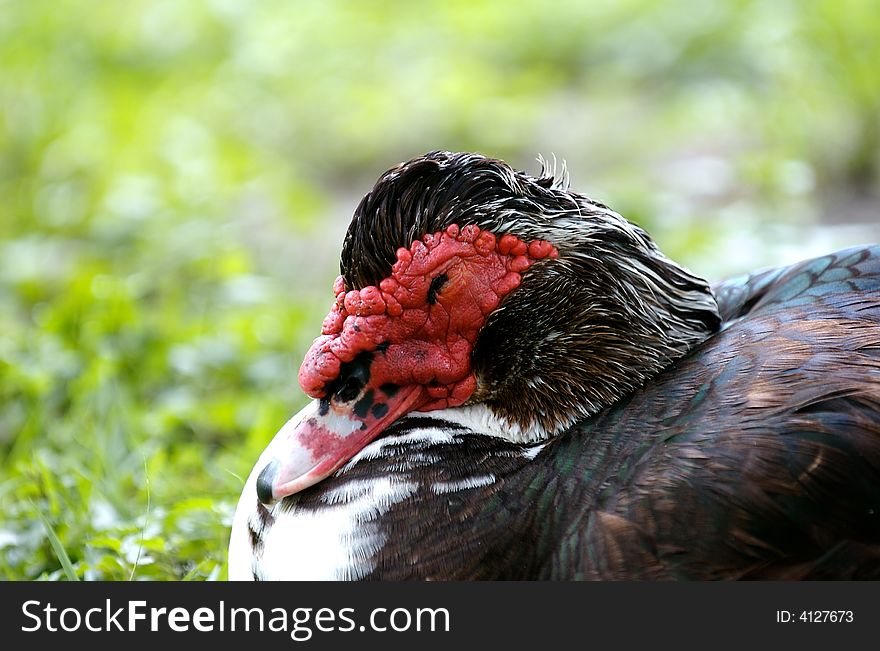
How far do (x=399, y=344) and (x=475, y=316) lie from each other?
0.19 metres

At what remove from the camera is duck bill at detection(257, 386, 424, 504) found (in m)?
2.70

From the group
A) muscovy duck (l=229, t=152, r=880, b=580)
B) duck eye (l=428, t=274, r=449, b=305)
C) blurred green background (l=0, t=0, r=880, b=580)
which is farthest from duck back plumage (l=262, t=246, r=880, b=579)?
blurred green background (l=0, t=0, r=880, b=580)

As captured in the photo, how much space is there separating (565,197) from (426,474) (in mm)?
735

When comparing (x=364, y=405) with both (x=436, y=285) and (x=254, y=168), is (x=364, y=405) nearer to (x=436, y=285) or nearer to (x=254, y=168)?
(x=436, y=285)

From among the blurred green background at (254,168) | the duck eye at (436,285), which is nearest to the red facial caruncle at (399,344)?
the duck eye at (436,285)

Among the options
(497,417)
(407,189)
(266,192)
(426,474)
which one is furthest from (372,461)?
(266,192)

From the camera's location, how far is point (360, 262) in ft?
8.95

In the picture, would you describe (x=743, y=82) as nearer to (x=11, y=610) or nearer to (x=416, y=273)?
(x=416, y=273)

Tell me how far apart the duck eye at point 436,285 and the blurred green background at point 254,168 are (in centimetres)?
99

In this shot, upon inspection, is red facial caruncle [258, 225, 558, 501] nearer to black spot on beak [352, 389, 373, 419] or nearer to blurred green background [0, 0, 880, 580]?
black spot on beak [352, 389, 373, 419]

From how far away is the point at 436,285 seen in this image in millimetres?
2699

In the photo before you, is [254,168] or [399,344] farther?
[254,168]

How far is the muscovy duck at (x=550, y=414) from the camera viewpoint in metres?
2.40

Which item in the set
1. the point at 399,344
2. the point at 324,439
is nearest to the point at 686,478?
the point at 399,344
